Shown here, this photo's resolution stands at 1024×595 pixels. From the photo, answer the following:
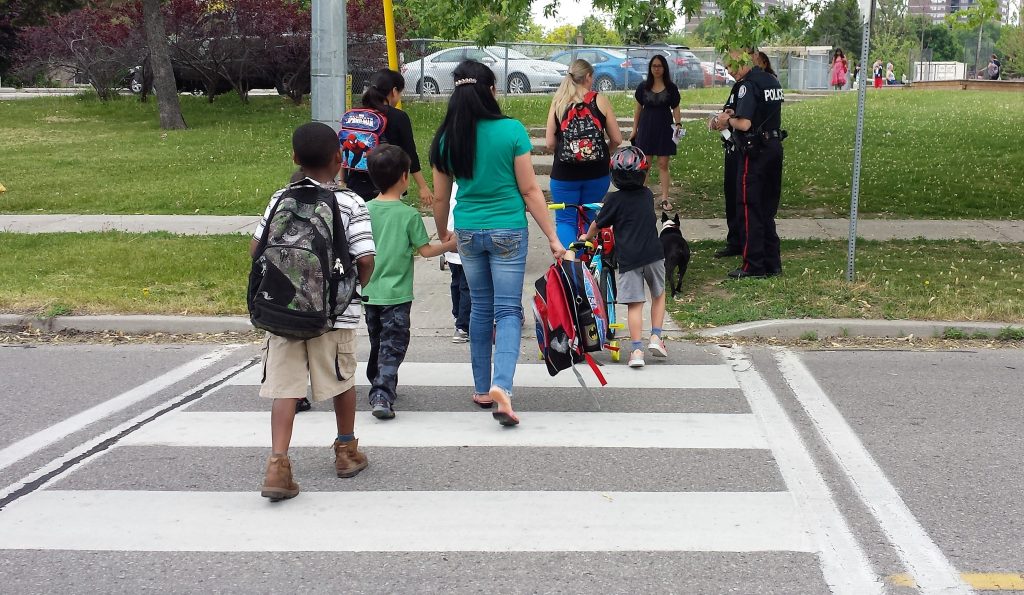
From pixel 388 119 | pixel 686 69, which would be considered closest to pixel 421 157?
pixel 388 119

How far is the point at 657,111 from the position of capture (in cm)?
1227

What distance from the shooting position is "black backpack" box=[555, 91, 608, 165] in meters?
7.80

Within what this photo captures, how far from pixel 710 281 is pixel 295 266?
552cm

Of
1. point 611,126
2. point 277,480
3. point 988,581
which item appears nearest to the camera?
point 988,581

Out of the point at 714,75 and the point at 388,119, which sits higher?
the point at 714,75

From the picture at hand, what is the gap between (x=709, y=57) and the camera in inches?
1406

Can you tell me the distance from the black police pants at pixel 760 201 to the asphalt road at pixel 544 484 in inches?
82.8

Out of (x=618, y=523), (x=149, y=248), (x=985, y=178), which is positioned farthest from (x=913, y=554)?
(x=985, y=178)

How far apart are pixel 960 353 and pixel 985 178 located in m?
8.16

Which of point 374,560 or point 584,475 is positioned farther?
point 584,475

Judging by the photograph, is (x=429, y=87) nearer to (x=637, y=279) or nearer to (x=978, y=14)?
(x=978, y=14)

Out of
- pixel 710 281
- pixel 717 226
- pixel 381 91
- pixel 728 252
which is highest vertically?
pixel 381 91

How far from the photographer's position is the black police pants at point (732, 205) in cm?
980

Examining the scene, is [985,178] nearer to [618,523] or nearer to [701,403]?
[701,403]
